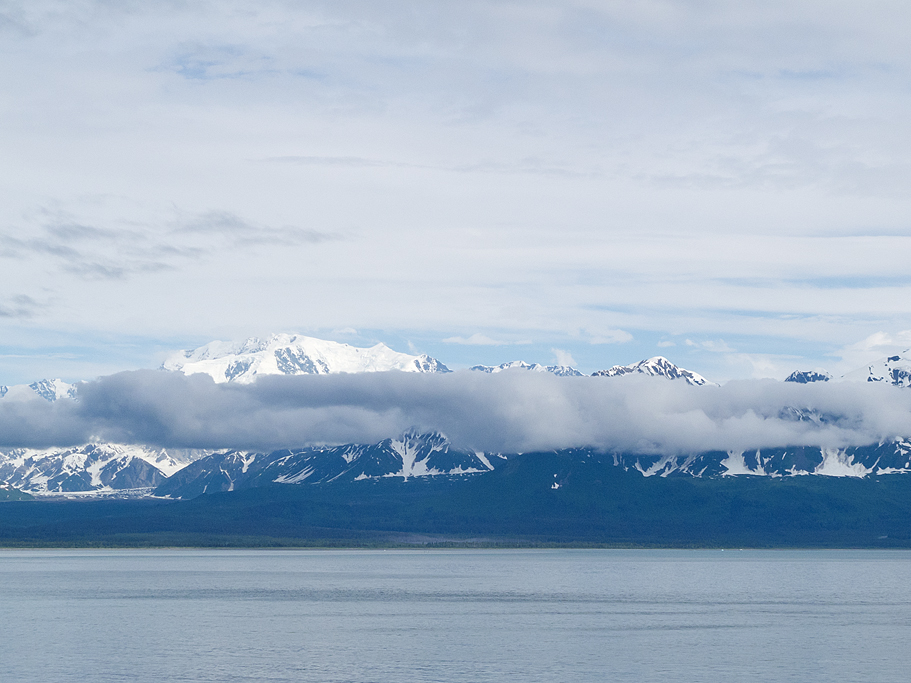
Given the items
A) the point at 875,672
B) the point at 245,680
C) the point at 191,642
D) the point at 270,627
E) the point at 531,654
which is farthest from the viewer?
the point at 270,627

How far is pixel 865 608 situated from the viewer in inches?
7697

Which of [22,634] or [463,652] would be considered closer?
[463,652]

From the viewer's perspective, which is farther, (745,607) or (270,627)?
(745,607)

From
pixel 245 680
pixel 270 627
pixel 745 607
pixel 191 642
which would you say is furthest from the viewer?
pixel 745 607

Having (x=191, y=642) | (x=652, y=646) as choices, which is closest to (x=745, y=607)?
(x=652, y=646)

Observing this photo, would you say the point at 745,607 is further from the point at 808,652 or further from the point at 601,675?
the point at 601,675

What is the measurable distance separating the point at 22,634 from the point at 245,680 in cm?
5343

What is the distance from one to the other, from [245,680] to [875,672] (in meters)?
64.8

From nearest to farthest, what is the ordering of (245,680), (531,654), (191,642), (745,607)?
1. (245,680)
2. (531,654)
3. (191,642)
4. (745,607)

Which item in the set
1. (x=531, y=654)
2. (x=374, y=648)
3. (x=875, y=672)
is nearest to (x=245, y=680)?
(x=374, y=648)

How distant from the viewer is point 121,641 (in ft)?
454

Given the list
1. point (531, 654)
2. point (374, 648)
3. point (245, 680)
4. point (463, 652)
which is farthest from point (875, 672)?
point (245, 680)

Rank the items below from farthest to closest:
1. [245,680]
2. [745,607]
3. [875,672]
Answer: [745,607] < [875,672] < [245,680]

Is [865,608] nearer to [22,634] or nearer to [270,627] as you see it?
[270,627]
